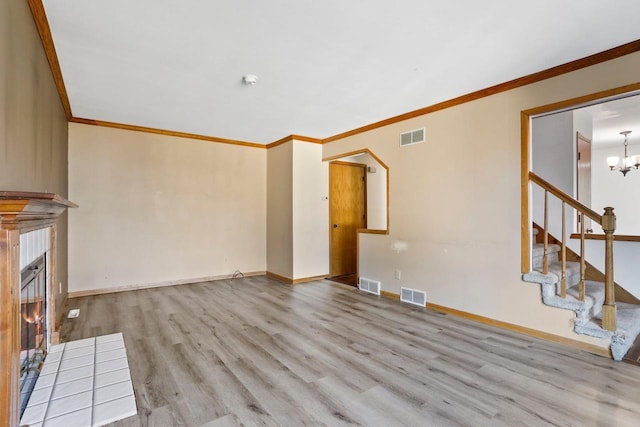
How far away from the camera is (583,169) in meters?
4.29

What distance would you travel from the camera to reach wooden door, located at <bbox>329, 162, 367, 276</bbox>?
5809 millimetres

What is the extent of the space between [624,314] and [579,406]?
1.74 meters

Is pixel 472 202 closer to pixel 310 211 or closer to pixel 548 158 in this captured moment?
pixel 548 158

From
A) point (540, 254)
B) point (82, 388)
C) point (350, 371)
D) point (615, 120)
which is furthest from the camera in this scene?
point (615, 120)

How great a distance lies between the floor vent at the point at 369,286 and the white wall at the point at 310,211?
1.03 metres

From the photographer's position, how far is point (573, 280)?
332cm

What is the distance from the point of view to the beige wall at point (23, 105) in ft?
5.10

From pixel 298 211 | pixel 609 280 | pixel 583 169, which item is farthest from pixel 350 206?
pixel 609 280

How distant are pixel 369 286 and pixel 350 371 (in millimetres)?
2423

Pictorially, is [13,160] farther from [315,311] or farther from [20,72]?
[315,311]

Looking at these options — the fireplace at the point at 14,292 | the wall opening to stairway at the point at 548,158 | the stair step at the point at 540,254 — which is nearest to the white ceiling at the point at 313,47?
the wall opening to stairway at the point at 548,158

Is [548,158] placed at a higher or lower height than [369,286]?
higher

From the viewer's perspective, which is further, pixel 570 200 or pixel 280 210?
pixel 280 210

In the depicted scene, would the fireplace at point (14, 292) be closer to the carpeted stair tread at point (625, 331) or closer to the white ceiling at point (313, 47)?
Result: the white ceiling at point (313, 47)
